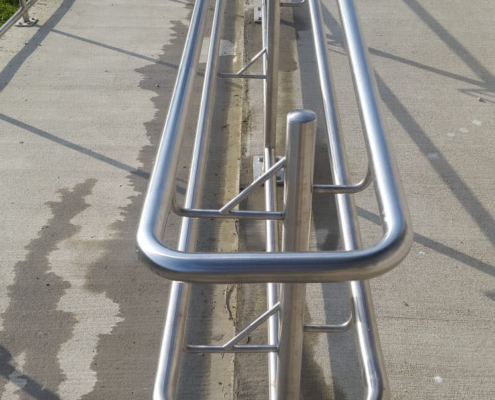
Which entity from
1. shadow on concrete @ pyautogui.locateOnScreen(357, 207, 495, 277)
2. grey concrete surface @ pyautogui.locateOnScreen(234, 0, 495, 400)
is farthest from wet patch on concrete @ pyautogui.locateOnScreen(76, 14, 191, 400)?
shadow on concrete @ pyautogui.locateOnScreen(357, 207, 495, 277)

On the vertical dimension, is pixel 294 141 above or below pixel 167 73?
above

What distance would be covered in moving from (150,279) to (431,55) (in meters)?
2.40

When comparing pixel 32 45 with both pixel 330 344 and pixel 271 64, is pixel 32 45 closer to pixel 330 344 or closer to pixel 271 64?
pixel 271 64

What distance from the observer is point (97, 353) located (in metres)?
2.34

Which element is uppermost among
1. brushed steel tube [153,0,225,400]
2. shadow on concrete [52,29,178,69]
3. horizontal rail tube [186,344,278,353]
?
brushed steel tube [153,0,225,400]

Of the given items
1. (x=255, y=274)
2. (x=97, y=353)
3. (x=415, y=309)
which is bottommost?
(x=97, y=353)

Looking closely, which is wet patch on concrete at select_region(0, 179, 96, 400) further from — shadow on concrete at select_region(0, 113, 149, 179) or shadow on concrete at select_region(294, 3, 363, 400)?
shadow on concrete at select_region(294, 3, 363, 400)

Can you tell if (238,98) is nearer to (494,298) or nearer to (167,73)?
(167,73)

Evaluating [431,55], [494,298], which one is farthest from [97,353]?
[431,55]

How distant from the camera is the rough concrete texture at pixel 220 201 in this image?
221 cm

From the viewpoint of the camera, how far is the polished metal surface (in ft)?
2.47

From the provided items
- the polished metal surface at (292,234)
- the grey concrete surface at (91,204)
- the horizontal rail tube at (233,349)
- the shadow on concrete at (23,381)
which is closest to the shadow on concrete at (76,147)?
the grey concrete surface at (91,204)

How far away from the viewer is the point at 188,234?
1601 mm

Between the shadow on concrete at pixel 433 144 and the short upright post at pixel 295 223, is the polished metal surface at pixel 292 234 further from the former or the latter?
the shadow on concrete at pixel 433 144
